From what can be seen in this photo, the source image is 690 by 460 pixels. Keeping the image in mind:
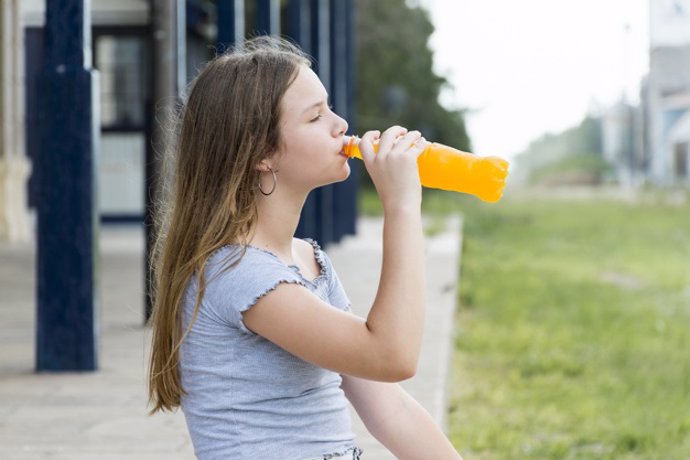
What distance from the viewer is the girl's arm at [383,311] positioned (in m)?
2.11

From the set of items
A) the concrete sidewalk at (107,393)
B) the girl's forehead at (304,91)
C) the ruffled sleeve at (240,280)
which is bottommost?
the concrete sidewalk at (107,393)

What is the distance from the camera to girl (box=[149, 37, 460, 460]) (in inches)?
84.8

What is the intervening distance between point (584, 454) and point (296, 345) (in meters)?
2.40

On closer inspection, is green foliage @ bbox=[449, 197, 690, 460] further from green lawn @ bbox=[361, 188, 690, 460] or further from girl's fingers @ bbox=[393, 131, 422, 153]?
girl's fingers @ bbox=[393, 131, 422, 153]

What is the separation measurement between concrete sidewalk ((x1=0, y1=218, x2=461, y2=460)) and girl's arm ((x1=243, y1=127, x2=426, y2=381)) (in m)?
0.66

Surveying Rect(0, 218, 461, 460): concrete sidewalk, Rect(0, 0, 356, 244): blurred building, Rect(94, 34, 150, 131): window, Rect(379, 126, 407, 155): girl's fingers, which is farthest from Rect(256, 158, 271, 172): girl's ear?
Rect(94, 34, 150, 131): window

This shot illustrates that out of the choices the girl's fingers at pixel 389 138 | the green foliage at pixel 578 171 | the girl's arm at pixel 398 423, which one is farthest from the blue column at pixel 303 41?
the green foliage at pixel 578 171

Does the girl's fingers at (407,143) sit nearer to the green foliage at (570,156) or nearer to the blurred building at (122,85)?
the blurred building at (122,85)

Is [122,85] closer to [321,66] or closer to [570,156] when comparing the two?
[321,66]

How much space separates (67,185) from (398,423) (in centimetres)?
270

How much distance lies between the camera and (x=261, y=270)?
2201 mm

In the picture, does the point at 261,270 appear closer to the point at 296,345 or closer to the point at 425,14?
the point at 296,345

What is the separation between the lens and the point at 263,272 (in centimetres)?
219

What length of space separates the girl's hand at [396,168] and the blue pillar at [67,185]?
9.46 ft
